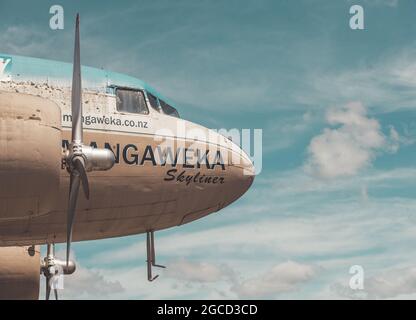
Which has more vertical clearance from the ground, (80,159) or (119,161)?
(119,161)

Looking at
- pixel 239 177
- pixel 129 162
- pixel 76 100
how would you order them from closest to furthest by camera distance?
pixel 76 100 < pixel 129 162 < pixel 239 177

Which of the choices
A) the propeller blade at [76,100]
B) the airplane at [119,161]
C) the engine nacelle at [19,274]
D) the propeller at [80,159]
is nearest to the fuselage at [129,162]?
the airplane at [119,161]

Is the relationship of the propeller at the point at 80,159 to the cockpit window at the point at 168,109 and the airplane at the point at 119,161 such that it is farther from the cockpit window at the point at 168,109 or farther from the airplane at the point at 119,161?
the cockpit window at the point at 168,109

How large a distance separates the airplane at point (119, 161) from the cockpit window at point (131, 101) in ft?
0.14

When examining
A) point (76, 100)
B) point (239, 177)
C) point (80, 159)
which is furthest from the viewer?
point (239, 177)

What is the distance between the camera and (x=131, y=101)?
68.4ft

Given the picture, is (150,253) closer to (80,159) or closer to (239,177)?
(239,177)

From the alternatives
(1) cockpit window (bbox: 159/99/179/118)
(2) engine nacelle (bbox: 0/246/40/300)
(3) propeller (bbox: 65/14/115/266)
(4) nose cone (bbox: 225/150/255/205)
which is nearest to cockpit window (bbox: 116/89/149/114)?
(1) cockpit window (bbox: 159/99/179/118)

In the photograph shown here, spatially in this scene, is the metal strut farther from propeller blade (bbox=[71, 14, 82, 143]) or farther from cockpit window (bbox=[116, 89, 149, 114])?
propeller blade (bbox=[71, 14, 82, 143])

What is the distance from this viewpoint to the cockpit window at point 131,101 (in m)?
20.4

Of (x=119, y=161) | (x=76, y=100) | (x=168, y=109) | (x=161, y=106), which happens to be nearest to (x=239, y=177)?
(x=168, y=109)

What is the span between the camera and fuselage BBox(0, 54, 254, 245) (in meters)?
18.8

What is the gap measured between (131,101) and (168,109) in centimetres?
193

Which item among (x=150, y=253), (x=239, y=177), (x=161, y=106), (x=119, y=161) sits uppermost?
(x=161, y=106)
